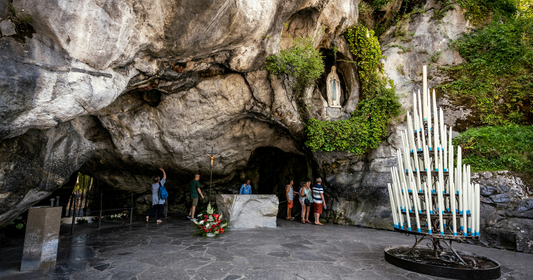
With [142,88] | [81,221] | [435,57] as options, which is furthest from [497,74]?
[81,221]

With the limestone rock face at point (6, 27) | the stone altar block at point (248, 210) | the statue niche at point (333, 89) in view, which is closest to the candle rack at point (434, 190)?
the stone altar block at point (248, 210)

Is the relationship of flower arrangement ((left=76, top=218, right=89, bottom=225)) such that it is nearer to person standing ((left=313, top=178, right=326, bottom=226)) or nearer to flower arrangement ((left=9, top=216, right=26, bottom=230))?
flower arrangement ((left=9, top=216, right=26, bottom=230))

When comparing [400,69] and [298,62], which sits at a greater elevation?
[400,69]

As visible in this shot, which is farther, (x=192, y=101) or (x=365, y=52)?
(x=365, y=52)

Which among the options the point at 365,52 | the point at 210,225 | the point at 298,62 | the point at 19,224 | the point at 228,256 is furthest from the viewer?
the point at 365,52

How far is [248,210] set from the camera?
7965mm

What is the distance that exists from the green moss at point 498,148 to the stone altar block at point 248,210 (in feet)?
18.4

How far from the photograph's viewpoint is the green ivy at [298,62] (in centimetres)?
804

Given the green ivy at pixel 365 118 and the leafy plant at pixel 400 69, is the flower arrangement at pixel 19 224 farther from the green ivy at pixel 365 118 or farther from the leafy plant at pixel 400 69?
the leafy plant at pixel 400 69

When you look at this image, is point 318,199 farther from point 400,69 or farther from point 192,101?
point 400,69

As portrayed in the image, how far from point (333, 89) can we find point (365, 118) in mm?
1795

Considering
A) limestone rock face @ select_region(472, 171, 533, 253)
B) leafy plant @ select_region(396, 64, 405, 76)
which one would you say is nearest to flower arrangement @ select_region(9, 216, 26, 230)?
limestone rock face @ select_region(472, 171, 533, 253)

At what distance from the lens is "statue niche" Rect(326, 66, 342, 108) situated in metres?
10.4

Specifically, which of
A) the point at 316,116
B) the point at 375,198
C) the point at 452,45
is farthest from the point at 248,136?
the point at 452,45
